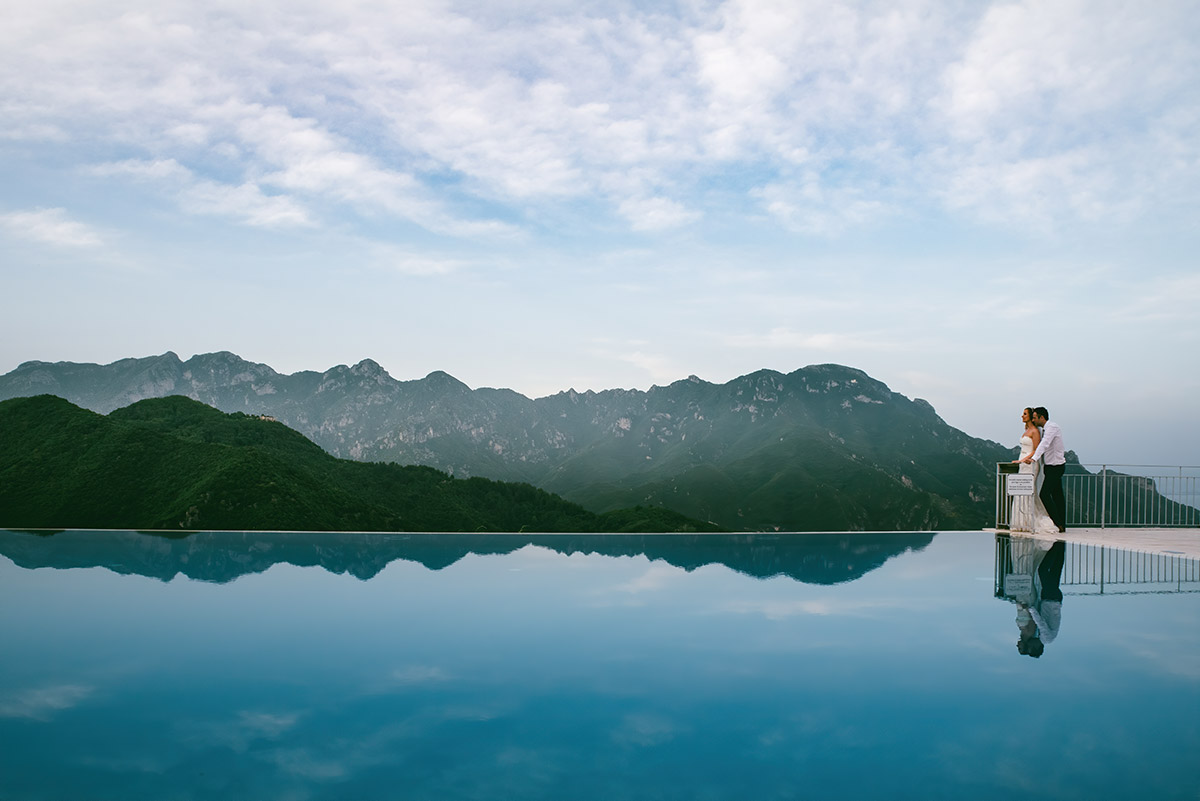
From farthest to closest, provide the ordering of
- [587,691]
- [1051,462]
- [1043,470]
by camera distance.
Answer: [1043,470], [1051,462], [587,691]

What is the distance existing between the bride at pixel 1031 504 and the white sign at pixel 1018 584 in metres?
4.07

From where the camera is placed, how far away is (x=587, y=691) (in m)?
4.41

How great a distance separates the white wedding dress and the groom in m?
0.10

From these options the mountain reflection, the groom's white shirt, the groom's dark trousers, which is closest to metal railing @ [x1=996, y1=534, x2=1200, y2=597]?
the groom's dark trousers

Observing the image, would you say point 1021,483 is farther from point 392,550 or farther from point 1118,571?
point 392,550

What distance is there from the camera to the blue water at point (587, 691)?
3.20 meters

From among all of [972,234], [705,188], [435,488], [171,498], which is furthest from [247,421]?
[972,234]

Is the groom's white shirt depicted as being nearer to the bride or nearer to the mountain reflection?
the bride

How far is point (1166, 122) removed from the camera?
23.7 m

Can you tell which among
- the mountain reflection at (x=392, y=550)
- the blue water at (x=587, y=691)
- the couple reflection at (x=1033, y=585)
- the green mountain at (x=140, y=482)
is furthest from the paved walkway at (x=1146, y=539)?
the green mountain at (x=140, y=482)

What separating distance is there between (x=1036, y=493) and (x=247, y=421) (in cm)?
7642

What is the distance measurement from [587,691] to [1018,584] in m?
6.06

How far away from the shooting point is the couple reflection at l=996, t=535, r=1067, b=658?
579 centimetres

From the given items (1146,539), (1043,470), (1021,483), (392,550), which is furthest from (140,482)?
(1146,539)
